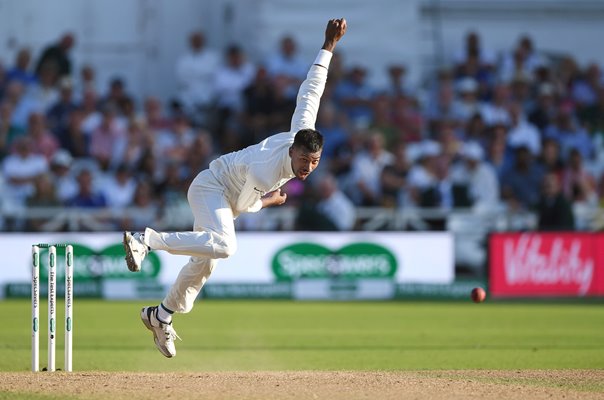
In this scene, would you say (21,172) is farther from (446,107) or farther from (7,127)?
(446,107)

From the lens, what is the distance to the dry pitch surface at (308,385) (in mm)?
7488

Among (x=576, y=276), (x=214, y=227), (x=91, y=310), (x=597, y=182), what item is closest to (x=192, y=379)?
(x=214, y=227)

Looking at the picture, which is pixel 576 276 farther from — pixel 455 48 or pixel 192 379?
pixel 192 379

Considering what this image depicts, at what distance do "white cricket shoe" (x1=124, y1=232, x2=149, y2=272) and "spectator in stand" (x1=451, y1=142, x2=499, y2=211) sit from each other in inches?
371

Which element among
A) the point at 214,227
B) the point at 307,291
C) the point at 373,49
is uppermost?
the point at 373,49

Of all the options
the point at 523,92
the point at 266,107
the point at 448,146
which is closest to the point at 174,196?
the point at 266,107

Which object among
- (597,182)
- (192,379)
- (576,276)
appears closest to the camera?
(192,379)

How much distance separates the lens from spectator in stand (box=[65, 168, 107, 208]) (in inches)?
650

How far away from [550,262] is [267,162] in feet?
29.9

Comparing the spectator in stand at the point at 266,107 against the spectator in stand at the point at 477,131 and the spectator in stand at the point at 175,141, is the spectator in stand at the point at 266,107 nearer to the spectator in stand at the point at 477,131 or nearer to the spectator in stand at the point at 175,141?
the spectator in stand at the point at 175,141

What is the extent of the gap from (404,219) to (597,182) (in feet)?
11.4

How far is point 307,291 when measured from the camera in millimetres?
16828

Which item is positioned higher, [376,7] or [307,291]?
[376,7]

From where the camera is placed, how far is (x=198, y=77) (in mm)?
18938
